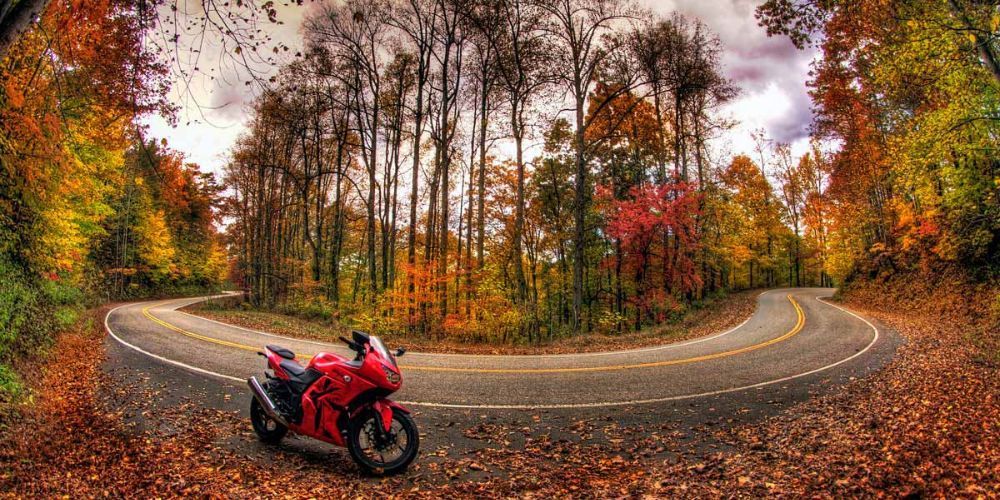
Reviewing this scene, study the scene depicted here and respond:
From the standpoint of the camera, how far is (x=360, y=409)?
14.3 ft

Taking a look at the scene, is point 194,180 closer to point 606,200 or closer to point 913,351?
point 606,200

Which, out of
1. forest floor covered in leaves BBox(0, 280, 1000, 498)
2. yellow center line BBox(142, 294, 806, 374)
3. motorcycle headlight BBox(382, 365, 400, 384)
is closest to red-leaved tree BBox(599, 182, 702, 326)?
yellow center line BBox(142, 294, 806, 374)

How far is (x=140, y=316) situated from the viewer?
16.7m

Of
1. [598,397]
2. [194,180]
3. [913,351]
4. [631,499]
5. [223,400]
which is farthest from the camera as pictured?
[194,180]

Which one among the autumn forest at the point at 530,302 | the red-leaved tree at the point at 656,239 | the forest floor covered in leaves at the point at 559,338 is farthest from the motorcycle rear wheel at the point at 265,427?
the red-leaved tree at the point at 656,239

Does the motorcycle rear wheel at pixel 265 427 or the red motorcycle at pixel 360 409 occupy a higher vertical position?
the red motorcycle at pixel 360 409

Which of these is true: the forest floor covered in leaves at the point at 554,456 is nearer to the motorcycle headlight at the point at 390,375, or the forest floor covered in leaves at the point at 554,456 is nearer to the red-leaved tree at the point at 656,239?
the motorcycle headlight at the point at 390,375

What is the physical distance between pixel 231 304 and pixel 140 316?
37.1 feet

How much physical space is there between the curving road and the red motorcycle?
2078mm

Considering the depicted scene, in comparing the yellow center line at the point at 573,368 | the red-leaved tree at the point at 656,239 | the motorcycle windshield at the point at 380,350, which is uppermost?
the red-leaved tree at the point at 656,239

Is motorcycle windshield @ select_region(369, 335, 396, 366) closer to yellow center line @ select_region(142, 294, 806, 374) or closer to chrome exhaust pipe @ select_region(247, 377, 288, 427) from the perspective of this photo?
chrome exhaust pipe @ select_region(247, 377, 288, 427)

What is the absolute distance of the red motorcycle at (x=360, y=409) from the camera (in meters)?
4.27

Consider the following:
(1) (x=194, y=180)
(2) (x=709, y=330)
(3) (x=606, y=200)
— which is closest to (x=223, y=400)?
(2) (x=709, y=330)

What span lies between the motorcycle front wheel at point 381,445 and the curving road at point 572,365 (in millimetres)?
2040
